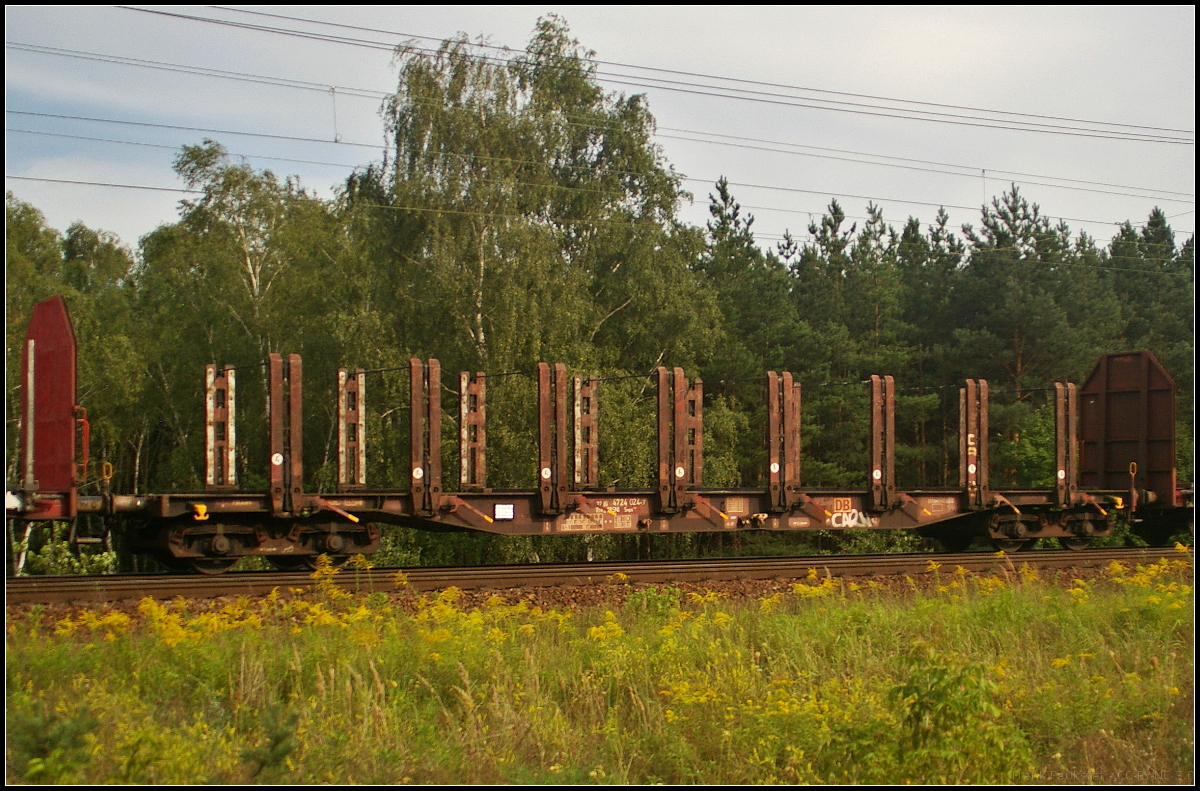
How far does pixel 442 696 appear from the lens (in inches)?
277

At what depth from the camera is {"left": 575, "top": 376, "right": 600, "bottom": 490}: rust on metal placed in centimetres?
1406

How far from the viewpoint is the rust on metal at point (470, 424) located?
1370 cm

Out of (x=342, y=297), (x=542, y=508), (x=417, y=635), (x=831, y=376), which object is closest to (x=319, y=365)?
Answer: (x=342, y=297)

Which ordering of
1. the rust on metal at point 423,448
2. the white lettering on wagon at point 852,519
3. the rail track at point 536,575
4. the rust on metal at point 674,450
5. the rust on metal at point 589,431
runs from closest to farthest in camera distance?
the rail track at point 536,575 → the rust on metal at point 423,448 → the rust on metal at point 674,450 → the rust on metal at point 589,431 → the white lettering on wagon at point 852,519

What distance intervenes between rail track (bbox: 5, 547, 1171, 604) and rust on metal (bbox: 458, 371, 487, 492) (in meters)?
1.57

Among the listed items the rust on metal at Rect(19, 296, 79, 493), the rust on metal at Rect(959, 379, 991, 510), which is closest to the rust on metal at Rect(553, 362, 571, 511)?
the rust on metal at Rect(19, 296, 79, 493)

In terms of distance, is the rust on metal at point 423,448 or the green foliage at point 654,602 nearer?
the green foliage at point 654,602

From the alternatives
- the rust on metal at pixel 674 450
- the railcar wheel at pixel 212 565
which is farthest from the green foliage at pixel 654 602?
the railcar wheel at pixel 212 565

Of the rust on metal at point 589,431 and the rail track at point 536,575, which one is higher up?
the rust on metal at point 589,431

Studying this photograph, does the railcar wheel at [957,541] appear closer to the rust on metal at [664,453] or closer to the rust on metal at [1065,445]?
the rust on metal at [1065,445]

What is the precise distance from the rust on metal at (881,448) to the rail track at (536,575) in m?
1.11

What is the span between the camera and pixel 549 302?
23047mm

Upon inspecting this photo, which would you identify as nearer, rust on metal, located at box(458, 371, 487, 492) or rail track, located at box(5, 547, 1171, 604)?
rail track, located at box(5, 547, 1171, 604)

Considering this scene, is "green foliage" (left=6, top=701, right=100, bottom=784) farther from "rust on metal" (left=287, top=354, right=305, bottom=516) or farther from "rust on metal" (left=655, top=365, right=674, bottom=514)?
"rust on metal" (left=655, top=365, right=674, bottom=514)
